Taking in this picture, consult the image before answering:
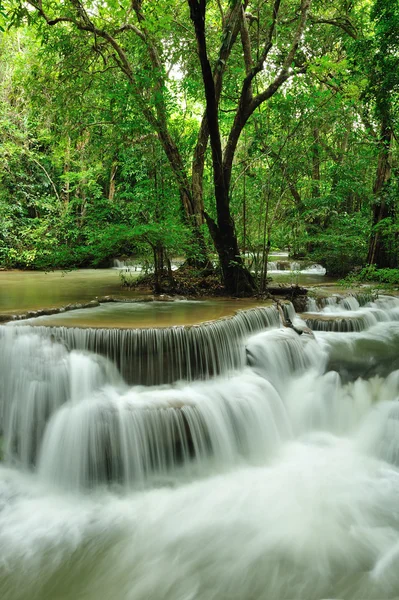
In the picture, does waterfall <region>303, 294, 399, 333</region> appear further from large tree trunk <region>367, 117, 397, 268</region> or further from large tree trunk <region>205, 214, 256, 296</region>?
large tree trunk <region>367, 117, 397, 268</region>

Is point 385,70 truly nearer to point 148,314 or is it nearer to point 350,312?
point 350,312

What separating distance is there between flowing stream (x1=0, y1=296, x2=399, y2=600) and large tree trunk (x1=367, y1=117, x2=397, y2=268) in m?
5.10

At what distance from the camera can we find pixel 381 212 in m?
10.2

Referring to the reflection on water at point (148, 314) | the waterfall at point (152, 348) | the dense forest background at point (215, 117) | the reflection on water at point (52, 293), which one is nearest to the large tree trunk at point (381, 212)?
the dense forest background at point (215, 117)

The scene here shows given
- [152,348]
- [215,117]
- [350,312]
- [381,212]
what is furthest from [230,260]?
[381,212]

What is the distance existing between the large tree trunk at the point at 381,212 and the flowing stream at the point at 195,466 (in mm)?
5103

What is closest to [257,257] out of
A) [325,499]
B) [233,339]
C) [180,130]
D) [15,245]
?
[233,339]

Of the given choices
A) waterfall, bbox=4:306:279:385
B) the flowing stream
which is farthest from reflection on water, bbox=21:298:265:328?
the flowing stream

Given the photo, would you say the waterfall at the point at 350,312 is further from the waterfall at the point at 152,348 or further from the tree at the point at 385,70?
the waterfall at the point at 152,348

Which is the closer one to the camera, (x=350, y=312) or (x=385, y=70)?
(x=385, y=70)

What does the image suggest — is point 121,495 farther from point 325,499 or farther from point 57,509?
point 325,499

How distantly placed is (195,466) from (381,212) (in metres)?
8.31

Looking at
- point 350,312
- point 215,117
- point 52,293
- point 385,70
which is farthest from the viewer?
point 350,312

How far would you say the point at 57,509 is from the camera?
3898 mm
